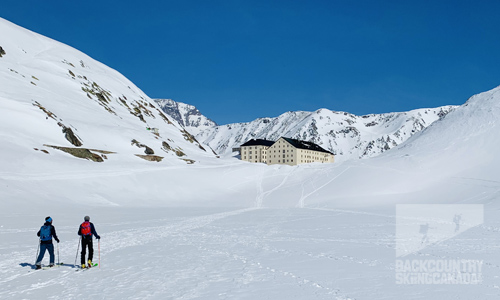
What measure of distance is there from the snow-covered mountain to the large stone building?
184ft

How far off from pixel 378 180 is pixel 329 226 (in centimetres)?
2886

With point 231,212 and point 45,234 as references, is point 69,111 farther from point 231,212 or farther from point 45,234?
point 45,234

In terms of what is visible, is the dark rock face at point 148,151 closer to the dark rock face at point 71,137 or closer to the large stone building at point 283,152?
the dark rock face at point 71,137

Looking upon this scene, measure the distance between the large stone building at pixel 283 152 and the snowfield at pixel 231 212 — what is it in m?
71.1

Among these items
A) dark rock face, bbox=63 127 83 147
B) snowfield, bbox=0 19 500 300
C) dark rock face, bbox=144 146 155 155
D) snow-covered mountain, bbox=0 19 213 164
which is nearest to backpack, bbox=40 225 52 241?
snowfield, bbox=0 19 500 300

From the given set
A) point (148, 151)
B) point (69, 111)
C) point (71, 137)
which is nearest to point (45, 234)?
point (71, 137)

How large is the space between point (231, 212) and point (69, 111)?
55.5 meters

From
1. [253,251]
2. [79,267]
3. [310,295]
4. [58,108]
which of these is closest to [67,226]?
[79,267]

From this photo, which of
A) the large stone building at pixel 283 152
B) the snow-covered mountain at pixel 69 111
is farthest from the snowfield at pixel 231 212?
the large stone building at pixel 283 152

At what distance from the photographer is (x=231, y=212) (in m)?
37.0

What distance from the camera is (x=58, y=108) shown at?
245 feet

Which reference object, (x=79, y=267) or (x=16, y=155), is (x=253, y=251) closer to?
(x=79, y=267)

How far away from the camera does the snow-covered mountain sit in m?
55.3

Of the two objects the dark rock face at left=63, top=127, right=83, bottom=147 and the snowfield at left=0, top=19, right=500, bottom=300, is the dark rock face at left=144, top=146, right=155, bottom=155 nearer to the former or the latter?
the snowfield at left=0, top=19, right=500, bottom=300
